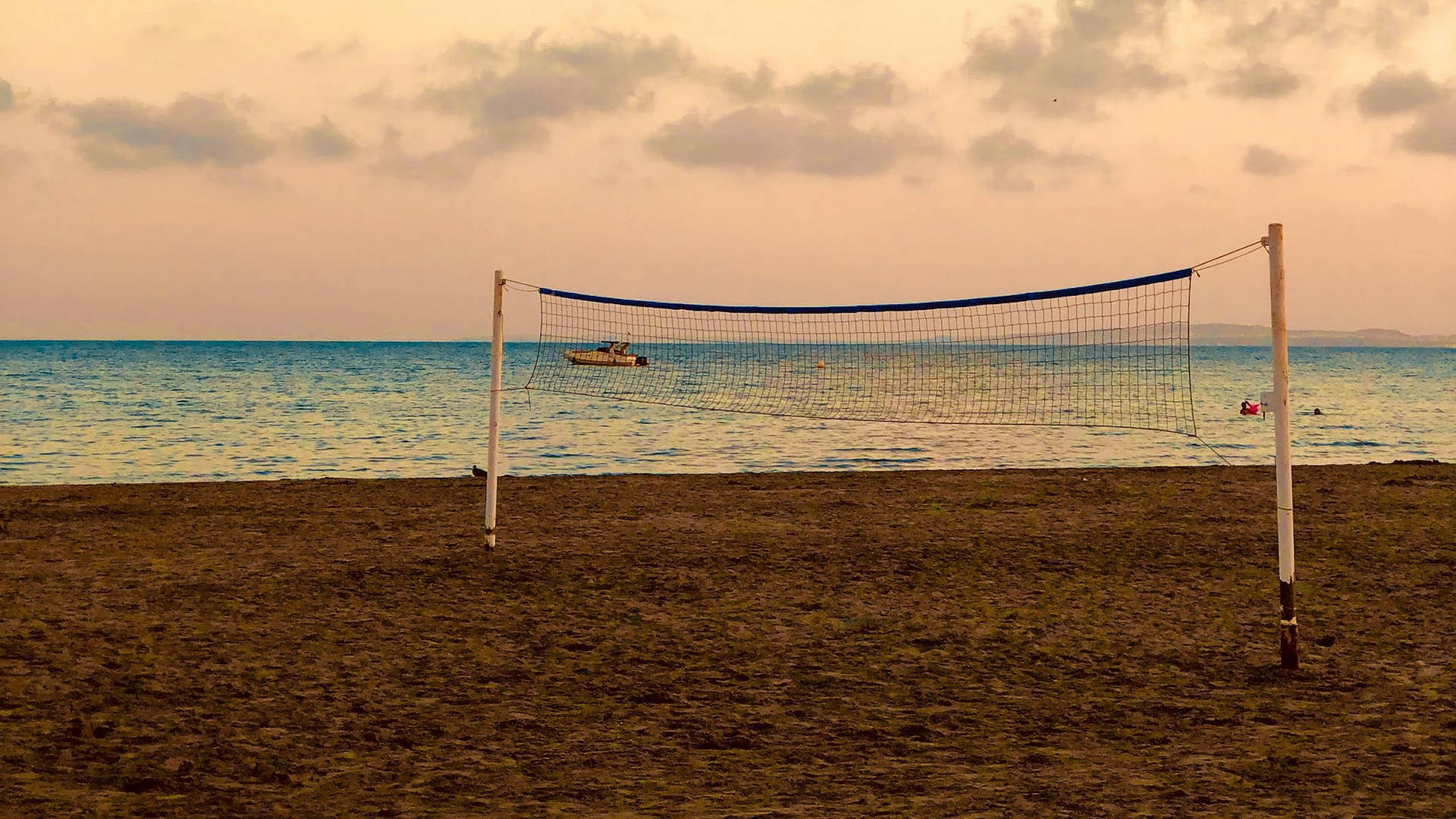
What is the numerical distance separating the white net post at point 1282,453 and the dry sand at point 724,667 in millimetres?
278

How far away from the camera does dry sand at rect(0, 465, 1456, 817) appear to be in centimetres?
A: 459

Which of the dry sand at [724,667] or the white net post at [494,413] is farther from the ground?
the white net post at [494,413]

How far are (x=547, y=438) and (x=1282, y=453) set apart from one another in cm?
2721

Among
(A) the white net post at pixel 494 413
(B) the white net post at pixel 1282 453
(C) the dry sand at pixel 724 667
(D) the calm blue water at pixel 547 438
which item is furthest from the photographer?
(D) the calm blue water at pixel 547 438

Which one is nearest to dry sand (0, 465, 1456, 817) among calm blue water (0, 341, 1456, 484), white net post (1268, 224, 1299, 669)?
white net post (1268, 224, 1299, 669)

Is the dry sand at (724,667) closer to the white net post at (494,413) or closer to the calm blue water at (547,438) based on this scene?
the white net post at (494,413)

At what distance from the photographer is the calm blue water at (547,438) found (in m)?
23.8

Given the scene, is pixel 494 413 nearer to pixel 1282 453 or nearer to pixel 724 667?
pixel 724 667

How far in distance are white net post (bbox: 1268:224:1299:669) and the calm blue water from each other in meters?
14.8

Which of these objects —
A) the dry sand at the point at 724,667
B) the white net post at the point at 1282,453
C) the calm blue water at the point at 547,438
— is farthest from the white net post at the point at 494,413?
the calm blue water at the point at 547,438

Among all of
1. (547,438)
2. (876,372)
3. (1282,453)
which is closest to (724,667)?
(1282,453)

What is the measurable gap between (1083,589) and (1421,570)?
312 centimetres

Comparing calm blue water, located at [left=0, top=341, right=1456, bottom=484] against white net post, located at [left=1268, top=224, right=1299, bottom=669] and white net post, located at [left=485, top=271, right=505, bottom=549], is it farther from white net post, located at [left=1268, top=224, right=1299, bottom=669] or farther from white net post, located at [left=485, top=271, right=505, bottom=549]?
white net post, located at [left=1268, top=224, right=1299, bottom=669]

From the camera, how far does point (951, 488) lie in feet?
48.0
